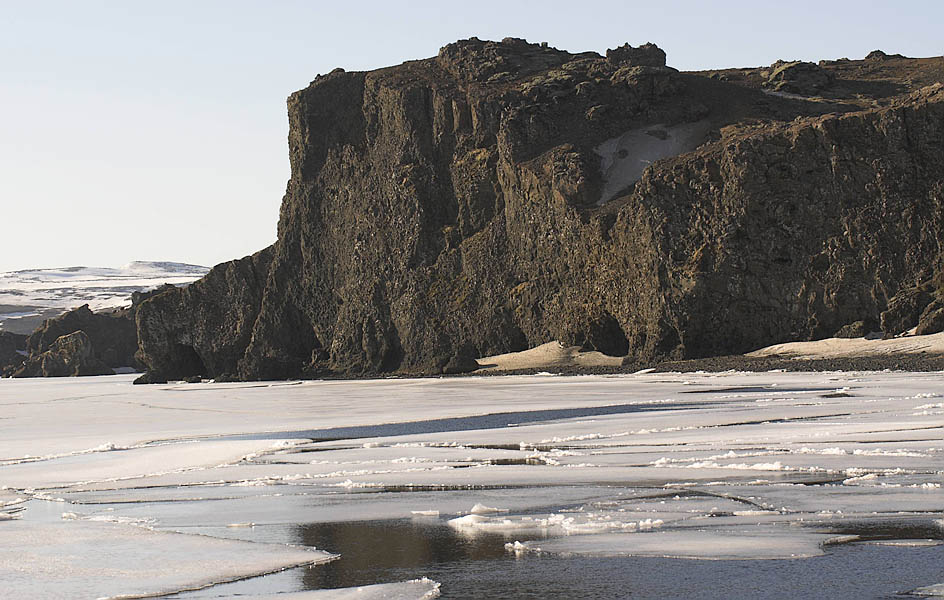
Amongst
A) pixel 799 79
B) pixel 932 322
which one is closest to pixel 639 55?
pixel 799 79

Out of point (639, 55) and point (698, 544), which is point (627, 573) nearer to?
point (698, 544)

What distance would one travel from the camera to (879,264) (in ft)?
173

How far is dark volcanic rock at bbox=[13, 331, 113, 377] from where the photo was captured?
111188 mm

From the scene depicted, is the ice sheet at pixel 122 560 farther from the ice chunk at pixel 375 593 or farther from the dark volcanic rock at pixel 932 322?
the dark volcanic rock at pixel 932 322

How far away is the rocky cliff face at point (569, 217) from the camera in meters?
54.0

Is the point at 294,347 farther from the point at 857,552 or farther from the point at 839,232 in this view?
the point at 857,552

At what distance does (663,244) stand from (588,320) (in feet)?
23.4

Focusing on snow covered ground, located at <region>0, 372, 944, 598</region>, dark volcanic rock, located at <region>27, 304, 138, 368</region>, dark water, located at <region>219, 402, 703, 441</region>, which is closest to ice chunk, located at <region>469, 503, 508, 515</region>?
snow covered ground, located at <region>0, 372, 944, 598</region>

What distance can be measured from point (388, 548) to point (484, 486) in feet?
13.4

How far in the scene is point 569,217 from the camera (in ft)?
220

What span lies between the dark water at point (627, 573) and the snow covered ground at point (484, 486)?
0.52ft

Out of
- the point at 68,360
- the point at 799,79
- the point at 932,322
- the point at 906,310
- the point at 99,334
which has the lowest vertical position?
the point at 68,360

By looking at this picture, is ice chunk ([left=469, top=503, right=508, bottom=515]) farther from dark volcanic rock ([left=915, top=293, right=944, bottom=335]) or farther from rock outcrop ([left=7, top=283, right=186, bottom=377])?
rock outcrop ([left=7, top=283, right=186, bottom=377])

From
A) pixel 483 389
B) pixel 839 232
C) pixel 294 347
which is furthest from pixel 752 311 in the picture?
pixel 294 347
